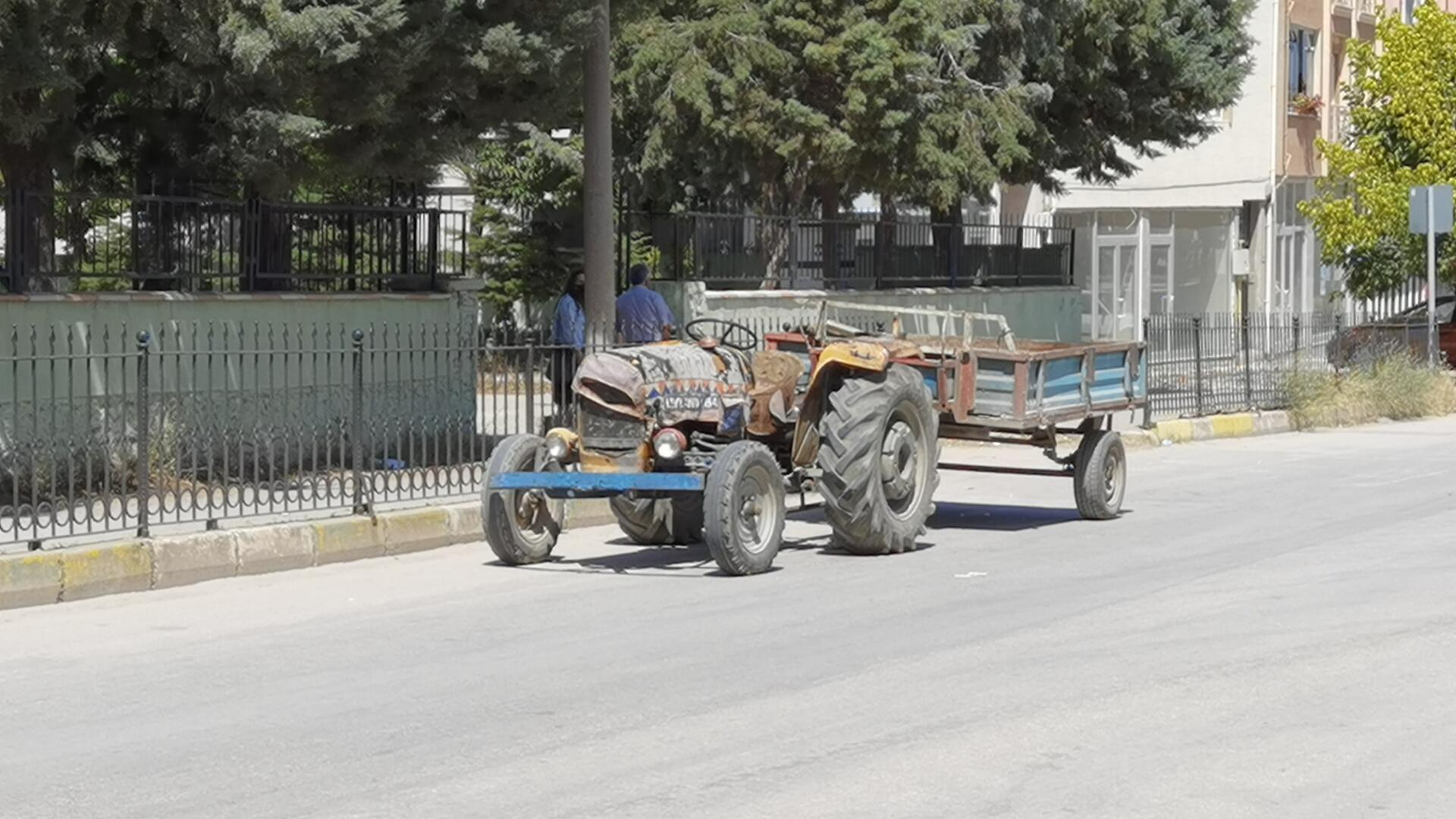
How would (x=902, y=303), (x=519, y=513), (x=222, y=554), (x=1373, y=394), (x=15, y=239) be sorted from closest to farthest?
1. (x=222, y=554)
2. (x=519, y=513)
3. (x=15, y=239)
4. (x=902, y=303)
5. (x=1373, y=394)

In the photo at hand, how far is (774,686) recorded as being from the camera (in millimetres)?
9508

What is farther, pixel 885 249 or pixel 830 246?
pixel 885 249

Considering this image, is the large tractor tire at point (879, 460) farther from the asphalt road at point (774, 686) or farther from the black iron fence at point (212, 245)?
the black iron fence at point (212, 245)

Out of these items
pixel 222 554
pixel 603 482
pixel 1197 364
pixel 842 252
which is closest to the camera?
pixel 603 482

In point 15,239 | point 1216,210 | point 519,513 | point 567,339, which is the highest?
point 1216,210

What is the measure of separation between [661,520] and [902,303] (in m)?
12.5

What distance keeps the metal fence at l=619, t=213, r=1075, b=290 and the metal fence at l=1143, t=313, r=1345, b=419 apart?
322 cm

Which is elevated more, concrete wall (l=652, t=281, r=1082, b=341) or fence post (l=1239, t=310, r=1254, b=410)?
concrete wall (l=652, t=281, r=1082, b=341)

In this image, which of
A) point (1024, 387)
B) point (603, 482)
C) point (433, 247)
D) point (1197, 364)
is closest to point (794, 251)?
point (1197, 364)

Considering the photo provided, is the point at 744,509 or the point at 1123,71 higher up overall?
the point at 1123,71

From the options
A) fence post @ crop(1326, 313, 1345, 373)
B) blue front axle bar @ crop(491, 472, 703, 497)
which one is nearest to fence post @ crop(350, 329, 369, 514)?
blue front axle bar @ crop(491, 472, 703, 497)

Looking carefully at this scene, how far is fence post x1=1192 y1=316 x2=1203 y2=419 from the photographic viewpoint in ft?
84.3

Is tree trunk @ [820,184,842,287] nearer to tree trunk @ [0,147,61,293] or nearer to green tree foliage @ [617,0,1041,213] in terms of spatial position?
green tree foliage @ [617,0,1041,213]

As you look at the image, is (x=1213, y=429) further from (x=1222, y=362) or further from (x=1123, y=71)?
(x=1123, y=71)
